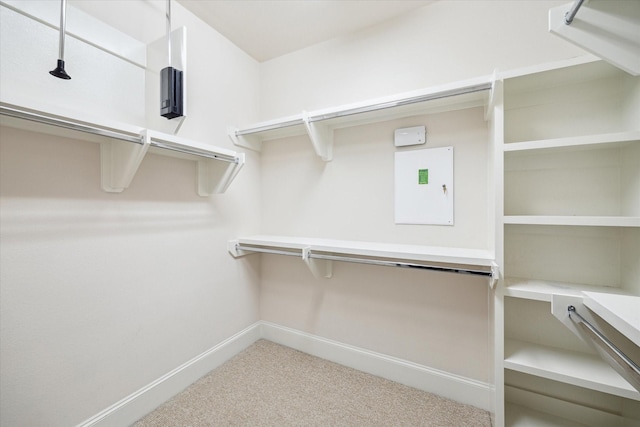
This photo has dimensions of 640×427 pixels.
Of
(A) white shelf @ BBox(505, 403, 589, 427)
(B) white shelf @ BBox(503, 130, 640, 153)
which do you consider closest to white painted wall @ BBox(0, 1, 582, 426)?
(A) white shelf @ BBox(505, 403, 589, 427)

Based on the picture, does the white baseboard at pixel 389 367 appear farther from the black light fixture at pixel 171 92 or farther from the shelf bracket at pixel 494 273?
the black light fixture at pixel 171 92

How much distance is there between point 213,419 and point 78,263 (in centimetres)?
108

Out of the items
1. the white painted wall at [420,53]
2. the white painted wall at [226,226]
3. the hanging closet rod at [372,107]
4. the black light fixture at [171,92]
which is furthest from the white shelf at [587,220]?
the black light fixture at [171,92]

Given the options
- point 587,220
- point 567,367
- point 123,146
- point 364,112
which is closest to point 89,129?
point 123,146

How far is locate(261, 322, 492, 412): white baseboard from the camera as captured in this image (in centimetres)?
154

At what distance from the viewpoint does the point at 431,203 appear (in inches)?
64.9

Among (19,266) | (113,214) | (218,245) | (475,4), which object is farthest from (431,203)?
(19,266)

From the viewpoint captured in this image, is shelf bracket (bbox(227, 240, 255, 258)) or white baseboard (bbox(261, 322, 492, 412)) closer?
white baseboard (bbox(261, 322, 492, 412))

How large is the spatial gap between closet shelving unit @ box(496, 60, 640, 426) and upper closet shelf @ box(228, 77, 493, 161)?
0.57 feet

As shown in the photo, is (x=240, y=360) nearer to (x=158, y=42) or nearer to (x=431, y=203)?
(x=431, y=203)

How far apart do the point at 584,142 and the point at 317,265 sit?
4.93ft

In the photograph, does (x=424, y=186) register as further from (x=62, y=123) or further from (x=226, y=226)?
(x=62, y=123)

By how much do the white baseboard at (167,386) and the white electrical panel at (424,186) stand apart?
1.58 metres

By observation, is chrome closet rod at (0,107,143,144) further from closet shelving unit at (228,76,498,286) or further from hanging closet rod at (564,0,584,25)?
hanging closet rod at (564,0,584,25)
